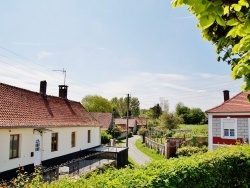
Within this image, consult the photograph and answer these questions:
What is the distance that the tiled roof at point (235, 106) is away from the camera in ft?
78.9

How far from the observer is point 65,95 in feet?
101

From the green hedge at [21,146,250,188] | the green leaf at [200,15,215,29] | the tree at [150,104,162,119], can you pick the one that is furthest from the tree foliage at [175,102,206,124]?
the green leaf at [200,15,215,29]

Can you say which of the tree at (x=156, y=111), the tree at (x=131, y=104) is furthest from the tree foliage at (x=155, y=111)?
the tree at (x=131, y=104)

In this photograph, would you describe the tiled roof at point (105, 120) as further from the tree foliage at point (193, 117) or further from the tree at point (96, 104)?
the tree at point (96, 104)

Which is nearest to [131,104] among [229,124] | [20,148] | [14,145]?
[229,124]

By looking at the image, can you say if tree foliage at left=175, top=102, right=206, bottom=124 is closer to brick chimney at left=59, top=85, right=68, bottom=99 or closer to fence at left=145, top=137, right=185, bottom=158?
fence at left=145, top=137, right=185, bottom=158

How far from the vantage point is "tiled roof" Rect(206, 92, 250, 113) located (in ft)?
78.9

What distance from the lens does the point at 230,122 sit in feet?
80.5

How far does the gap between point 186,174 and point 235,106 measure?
64.6 ft

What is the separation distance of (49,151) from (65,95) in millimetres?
10844

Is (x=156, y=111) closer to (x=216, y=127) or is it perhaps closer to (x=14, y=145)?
(x=216, y=127)

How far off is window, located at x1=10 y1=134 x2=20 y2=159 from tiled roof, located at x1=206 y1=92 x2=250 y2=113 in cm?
1742

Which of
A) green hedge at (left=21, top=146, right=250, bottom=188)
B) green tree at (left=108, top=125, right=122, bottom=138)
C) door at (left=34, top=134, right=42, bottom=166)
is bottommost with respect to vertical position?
green tree at (left=108, top=125, right=122, bottom=138)

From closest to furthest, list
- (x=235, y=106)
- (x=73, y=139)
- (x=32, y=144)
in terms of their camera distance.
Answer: (x=32, y=144) → (x=235, y=106) → (x=73, y=139)
